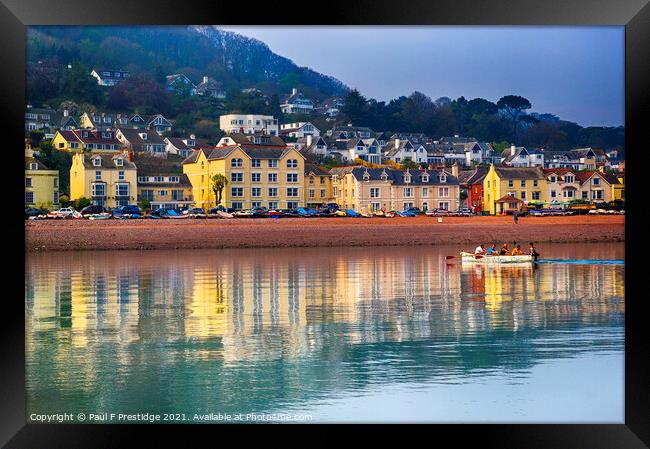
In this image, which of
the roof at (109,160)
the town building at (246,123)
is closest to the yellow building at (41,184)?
the roof at (109,160)

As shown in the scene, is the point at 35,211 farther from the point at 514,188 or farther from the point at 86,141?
the point at 514,188

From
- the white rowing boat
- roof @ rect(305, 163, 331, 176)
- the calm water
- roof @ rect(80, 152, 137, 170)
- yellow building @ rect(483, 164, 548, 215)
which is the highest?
roof @ rect(80, 152, 137, 170)

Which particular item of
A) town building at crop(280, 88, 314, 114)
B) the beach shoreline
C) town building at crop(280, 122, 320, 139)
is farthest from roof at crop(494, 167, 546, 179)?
town building at crop(280, 122, 320, 139)

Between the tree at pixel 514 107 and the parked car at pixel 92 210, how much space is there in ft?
40.2

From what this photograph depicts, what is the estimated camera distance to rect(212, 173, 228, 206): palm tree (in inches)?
1230

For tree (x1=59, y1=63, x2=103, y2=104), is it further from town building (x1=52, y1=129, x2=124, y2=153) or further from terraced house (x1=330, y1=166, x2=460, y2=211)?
terraced house (x1=330, y1=166, x2=460, y2=211)

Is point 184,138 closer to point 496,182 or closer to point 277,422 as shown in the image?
point 496,182

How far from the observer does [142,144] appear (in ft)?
109

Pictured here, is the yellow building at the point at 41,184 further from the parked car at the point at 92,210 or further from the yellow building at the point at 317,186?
the yellow building at the point at 317,186

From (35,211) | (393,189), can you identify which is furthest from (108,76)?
(393,189)

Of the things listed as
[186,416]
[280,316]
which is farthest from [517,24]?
[280,316]

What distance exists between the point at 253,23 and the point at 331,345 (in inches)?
199

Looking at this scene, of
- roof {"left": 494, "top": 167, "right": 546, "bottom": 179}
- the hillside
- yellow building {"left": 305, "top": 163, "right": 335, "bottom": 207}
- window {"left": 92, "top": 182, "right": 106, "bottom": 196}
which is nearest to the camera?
the hillside

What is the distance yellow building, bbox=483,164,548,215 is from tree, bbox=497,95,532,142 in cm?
119
